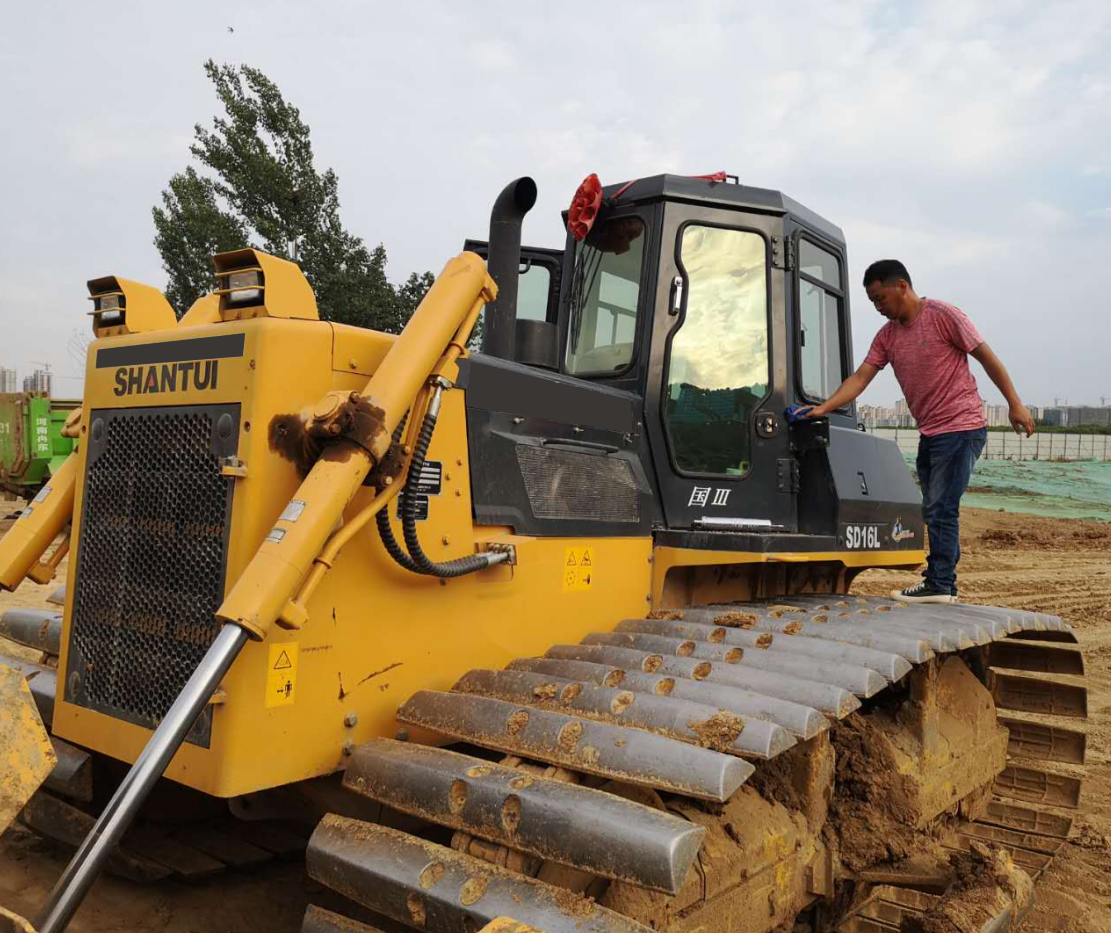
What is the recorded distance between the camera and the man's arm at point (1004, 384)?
4133mm

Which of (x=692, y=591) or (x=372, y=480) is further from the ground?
(x=372, y=480)

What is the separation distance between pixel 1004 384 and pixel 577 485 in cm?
207

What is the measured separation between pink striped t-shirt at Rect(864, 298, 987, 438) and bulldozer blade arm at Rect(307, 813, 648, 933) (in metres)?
2.98

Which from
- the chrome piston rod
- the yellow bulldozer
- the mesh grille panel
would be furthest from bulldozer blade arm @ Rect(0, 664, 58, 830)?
the mesh grille panel

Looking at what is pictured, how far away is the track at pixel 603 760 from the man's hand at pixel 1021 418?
3.14 feet

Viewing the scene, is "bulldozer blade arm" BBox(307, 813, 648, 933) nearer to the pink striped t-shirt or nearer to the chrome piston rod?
the chrome piston rod

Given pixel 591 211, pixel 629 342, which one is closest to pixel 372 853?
pixel 629 342

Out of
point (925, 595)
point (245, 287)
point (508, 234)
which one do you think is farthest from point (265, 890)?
point (925, 595)

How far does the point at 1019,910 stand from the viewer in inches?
137

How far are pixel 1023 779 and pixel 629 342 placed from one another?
288 cm

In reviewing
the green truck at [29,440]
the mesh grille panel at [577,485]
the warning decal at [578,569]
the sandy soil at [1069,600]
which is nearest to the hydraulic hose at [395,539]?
the mesh grille panel at [577,485]

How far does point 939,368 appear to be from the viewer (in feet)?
14.1

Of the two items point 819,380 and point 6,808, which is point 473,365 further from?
point 819,380

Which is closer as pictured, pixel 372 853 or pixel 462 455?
pixel 372 853
